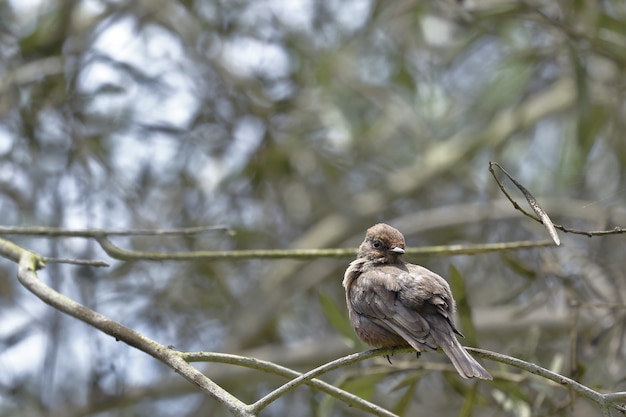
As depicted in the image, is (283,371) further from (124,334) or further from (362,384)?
(362,384)

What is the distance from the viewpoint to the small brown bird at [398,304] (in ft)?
10.1

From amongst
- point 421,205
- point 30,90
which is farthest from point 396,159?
point 30,90

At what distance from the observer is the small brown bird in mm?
3086

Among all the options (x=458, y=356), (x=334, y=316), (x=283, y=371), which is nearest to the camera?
(x=283, y=371)

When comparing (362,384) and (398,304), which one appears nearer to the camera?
(398,304)

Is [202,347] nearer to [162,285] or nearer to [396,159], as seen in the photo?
[162,285]

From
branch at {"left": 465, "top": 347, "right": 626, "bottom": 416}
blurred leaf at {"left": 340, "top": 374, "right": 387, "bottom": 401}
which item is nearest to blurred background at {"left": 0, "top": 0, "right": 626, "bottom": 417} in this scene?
blurred leaf at {"left": 340, "top": 374, "right": 387, "bottom": 401}

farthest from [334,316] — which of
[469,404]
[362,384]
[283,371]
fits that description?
[283,371]

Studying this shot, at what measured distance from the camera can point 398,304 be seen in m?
3.34

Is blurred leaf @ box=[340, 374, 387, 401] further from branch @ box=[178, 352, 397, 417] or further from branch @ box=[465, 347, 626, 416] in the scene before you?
branch @ box=[465, 347, 626, 416]

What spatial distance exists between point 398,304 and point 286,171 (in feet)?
12.3

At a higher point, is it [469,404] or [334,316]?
[334,316]

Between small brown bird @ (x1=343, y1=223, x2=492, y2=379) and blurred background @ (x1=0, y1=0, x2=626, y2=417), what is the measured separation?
229 centimetres

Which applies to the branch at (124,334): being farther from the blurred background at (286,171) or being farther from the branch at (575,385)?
the blurred background at (286,171)
